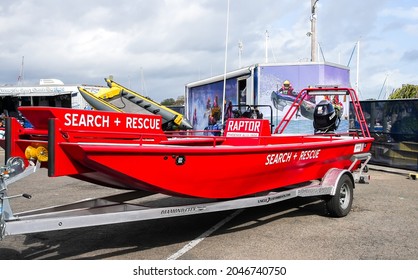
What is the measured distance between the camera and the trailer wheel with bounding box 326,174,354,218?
5.96m

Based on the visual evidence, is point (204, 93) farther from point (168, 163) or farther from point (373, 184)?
point (168, 163)

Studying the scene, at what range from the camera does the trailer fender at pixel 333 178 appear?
231 inches

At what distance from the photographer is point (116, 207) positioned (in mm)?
4473

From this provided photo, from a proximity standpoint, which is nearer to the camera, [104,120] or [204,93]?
[104,120]

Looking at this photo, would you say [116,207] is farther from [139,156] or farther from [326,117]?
[326,117]

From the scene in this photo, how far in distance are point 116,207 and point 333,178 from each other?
3.25 meters

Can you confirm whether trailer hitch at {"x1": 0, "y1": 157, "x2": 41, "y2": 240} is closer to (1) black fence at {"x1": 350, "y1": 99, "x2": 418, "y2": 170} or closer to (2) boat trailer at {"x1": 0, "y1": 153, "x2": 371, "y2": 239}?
(2) boat trailer at {"x1": 0, "y1": 153, "x2": 371, "y2": 239}

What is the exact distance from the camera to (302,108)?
1181 centimetres

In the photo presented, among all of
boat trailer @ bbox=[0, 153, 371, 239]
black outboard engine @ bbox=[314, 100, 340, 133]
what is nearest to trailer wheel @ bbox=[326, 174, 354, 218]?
boat trailer @ bbox=[0, 153, 371, 239]

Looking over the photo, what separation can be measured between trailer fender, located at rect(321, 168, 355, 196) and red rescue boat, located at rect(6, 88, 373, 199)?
58cm

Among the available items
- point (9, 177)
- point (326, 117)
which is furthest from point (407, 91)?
point (9, 177)
